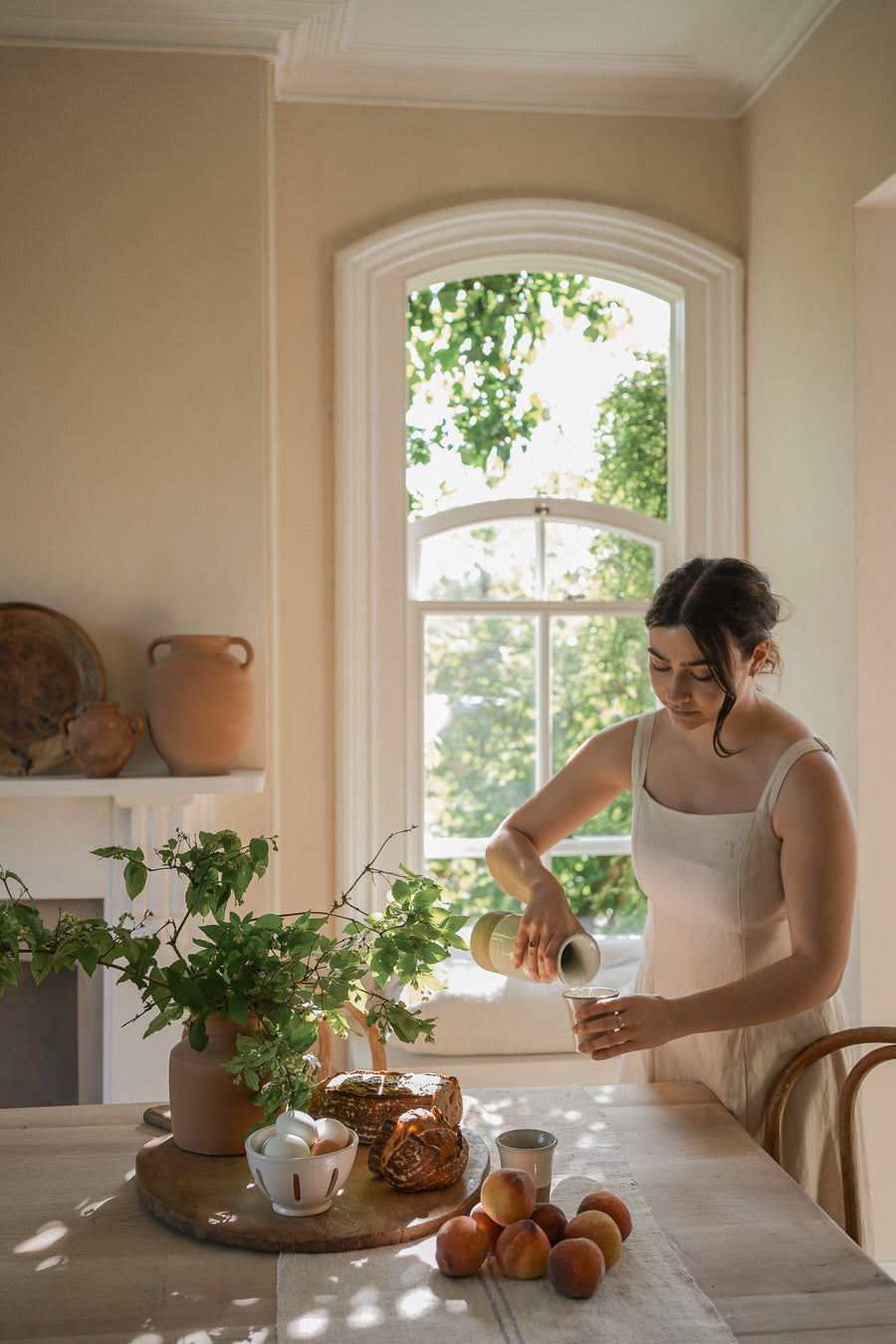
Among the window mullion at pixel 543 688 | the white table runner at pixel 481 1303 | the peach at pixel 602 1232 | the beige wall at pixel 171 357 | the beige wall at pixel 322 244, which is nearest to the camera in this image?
the white table runner at pixel 481 1303

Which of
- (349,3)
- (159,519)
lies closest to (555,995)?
(159,519)

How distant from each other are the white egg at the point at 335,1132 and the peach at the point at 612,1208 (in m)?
0.27

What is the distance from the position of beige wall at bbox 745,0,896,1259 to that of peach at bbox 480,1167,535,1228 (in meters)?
1.52

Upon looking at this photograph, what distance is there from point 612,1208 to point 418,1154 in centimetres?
23

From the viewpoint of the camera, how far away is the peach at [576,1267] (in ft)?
3.75

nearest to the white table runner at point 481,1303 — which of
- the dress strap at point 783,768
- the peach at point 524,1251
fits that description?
the peach at point 524,1251

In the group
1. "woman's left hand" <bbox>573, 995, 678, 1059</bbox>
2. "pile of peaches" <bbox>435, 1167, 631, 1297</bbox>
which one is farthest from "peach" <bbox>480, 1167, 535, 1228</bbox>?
"woman's left hand" <bbox>573, 995, 678, 1059</bbox>

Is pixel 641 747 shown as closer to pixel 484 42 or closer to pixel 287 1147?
pixel 287 1147

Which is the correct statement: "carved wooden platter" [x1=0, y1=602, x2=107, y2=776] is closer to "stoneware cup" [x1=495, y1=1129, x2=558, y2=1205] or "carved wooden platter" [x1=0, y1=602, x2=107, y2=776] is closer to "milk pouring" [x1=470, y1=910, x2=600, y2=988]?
"milk pouring" [x1=470, y1=910, x2=600, y2=988]

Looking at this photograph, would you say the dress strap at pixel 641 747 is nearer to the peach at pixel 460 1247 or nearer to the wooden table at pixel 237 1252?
the wooden table at pixel 237 1252

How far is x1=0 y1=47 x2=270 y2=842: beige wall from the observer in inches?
108

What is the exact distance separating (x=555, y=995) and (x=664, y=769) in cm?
112

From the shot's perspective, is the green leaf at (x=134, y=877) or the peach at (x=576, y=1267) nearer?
the peach at (x=576, y=1267)

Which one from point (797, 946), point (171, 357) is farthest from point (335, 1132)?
point (171, 357)
